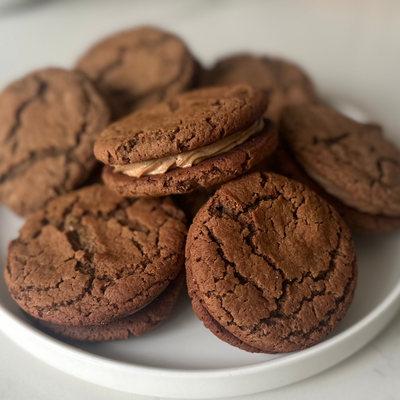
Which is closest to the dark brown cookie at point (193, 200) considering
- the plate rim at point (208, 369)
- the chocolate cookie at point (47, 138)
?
the chocolate cookie at point (47, 138)

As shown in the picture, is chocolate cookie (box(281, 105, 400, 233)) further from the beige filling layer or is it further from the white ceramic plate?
the white ceramic plate

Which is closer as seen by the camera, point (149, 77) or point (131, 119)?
point (131, 119)

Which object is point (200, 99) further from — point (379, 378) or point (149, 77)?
point (379, 378)

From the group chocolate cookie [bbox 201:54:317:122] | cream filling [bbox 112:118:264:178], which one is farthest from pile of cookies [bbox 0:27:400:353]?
chocolate cookie [bbox 201:54:317:122]

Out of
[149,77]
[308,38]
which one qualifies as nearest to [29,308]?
[149,77]

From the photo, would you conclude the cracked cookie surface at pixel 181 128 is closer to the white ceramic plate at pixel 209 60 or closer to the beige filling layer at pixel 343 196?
the beige filling layer at pixel 343 196

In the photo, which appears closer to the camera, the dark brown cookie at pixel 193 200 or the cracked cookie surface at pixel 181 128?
the cracked cookie surface at pixel 181 128

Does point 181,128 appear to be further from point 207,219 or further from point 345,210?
point 345,210
